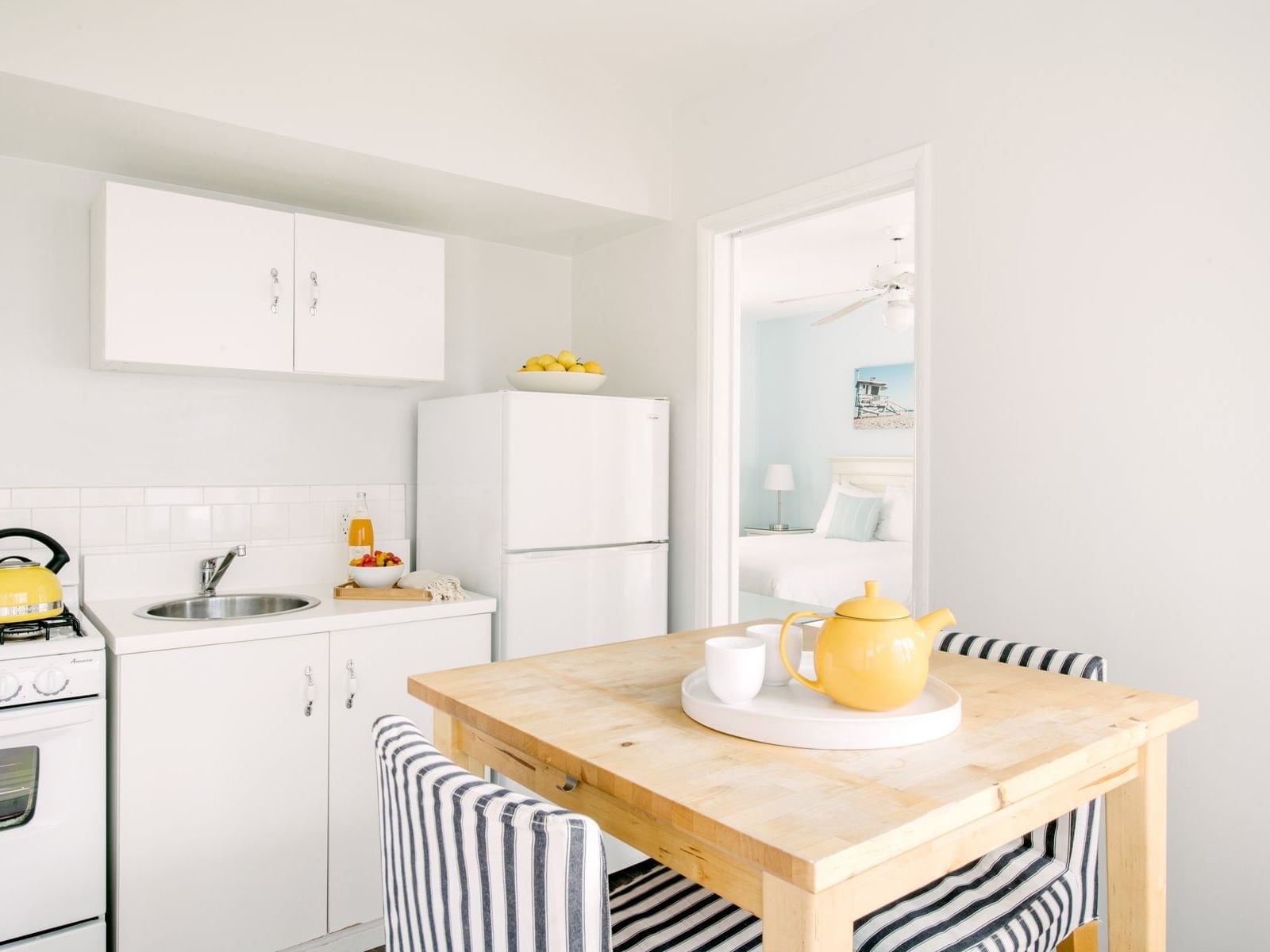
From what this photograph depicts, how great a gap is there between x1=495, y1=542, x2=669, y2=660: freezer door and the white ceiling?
1048mm

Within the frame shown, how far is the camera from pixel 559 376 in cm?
295

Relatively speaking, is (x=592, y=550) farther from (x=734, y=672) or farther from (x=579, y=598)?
(x=734, y=672)

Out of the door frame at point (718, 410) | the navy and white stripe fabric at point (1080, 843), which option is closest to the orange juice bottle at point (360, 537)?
the door frame at point (718, 410)

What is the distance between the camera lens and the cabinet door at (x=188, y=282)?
2.37 meters

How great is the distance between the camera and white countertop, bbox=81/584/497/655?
7.07 ft

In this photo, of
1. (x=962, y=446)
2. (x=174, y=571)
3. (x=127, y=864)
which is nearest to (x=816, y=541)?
(x=962, y=446)

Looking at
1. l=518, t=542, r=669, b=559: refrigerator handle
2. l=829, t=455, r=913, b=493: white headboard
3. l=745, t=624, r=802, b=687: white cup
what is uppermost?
l=829, t=455, r=913, b=493: white headboard

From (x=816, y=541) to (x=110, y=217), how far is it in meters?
4.59

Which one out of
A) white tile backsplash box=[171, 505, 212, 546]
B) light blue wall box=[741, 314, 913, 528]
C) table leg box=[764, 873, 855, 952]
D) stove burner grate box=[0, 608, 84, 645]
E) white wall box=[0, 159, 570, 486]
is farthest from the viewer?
light blue wall box=[741, 314, 913, 528]

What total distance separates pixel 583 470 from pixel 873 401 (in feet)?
14.2

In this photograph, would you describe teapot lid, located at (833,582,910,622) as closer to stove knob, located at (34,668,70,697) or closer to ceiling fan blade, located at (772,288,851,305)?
stove knob, located at (34,668,70,697)

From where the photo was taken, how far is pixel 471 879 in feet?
3.13

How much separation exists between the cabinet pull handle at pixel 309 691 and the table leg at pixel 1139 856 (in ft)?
6.19

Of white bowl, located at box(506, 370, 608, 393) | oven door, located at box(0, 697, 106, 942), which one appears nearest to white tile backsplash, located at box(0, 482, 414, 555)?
white bowl, located at box(506, 370, 608, 393)
